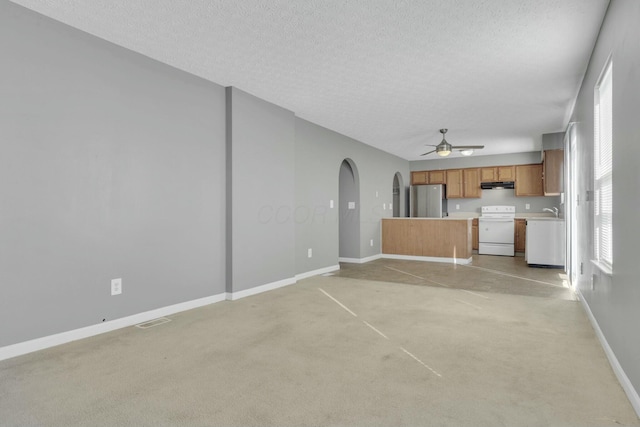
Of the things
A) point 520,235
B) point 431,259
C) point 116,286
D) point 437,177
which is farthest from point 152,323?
point 437,177

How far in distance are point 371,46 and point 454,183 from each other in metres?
6.81

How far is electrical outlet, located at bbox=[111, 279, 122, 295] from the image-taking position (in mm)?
2996

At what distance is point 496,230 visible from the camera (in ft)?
27.1

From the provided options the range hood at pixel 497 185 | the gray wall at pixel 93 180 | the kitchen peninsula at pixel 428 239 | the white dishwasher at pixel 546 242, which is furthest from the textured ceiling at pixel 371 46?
the range hood at pixel 497 185

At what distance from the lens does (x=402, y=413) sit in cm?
171

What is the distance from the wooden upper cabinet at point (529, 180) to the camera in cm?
830

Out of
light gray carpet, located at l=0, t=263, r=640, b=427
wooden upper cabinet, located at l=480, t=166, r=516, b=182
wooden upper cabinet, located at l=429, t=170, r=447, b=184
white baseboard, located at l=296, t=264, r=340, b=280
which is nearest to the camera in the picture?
light gray carpet, located at l=0, t=263, r=640, b=427

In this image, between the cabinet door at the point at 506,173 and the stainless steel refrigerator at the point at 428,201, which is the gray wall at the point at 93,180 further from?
the cabinet door at the point at 506,173

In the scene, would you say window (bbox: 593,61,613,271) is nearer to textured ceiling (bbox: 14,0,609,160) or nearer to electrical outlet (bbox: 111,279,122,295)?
textured ceiling (bbox: 14,0,609,160)

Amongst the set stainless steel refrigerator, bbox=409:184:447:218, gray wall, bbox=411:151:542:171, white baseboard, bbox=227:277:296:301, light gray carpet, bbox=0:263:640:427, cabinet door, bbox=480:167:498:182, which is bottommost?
light gray carpet, bbox=0:263:640:427

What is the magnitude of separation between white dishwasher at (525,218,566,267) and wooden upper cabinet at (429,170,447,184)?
3.14 meters

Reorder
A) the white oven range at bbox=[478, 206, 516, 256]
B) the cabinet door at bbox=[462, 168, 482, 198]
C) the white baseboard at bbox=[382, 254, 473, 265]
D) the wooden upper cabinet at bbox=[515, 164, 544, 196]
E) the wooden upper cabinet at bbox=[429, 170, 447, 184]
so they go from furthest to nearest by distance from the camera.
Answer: the wooden upper cabinet at bbox=[429, 170, 447, 184] < the cabinet door at bbox=[462, 168, 482, 198] < the wooden upper cabinet at bbox=[515, 164, 544, 196] < the white oven range at bbox=[478, 206, 516, 256] < the white baseboard at bbox=[382, 254, 473, 265]

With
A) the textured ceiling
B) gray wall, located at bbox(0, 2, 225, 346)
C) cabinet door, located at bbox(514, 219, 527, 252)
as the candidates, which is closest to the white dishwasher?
cabinet door, located at bbox(514, 219, 527, 252)

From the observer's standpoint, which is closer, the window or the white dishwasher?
the window
